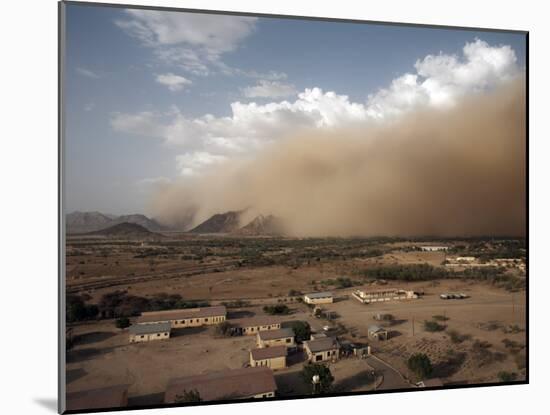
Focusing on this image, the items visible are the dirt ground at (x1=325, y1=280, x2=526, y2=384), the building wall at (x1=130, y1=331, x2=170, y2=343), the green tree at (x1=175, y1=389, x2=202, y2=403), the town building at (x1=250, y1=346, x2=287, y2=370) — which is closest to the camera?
the green tree at (x1=175, y1=389, x2=202, y2=403)

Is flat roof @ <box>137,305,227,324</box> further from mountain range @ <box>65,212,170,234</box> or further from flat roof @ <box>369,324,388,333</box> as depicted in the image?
flat roof @ <box>369,324,388,333</box>

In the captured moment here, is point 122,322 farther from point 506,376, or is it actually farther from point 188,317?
point 506,376

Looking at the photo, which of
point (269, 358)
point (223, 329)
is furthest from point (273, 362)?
point (223, 329)

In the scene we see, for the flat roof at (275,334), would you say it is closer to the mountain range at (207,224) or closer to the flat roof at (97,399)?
the mountain range at (207,224)

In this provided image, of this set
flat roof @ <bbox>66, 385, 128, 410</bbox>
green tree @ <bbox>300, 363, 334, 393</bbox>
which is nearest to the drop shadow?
flat roof @ <bbox>66, 385, 128, 410</bbox>

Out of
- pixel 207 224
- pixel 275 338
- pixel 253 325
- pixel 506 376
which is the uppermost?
pixel 207 224

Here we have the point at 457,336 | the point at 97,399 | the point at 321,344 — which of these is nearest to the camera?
the point at 97,399
